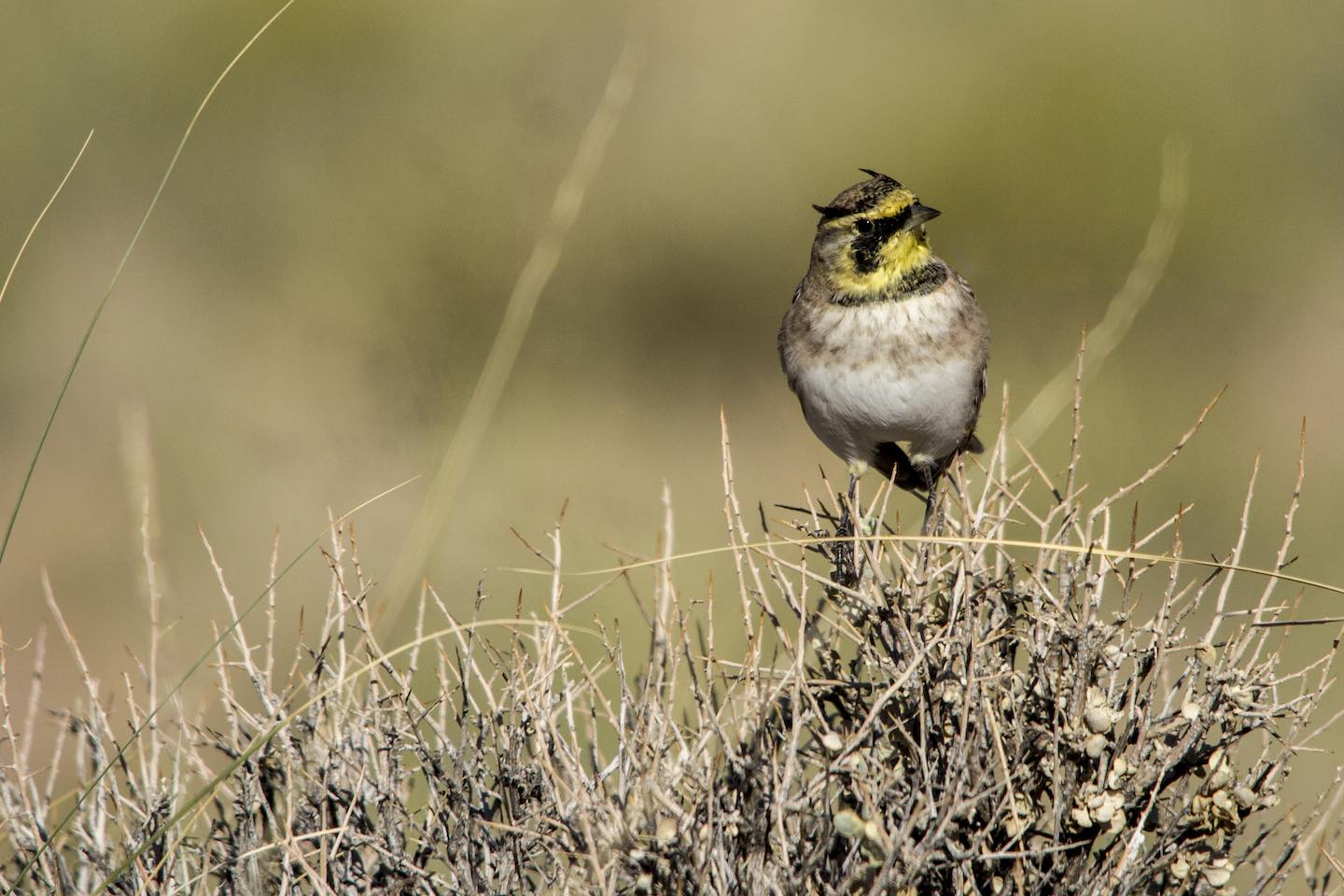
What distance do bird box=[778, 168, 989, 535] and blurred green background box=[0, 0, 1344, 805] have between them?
14.1 ft

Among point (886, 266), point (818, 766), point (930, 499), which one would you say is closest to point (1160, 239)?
point (886, 266)

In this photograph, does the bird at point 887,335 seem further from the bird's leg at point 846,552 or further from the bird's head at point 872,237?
the bird's leg at point 846,552

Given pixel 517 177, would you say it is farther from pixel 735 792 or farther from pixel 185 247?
pixel 735 792

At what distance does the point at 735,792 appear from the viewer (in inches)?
111

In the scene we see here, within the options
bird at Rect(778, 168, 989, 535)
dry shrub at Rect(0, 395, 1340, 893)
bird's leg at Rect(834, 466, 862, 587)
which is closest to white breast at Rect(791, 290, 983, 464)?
bird at Rect(778, 168, 989, 535)

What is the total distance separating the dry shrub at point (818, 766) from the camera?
2.71 m

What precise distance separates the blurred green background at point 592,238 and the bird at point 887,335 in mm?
4302

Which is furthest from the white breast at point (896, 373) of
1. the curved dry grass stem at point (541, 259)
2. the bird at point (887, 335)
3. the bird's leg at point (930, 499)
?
the curved dry grass stem at point (541, 259)

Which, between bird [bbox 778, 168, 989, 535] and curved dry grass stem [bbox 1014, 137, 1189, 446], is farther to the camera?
curved dry grass stem [bbox 1014, 137, 1189, 446]

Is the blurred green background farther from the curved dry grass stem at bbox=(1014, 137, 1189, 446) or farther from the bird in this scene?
the bird

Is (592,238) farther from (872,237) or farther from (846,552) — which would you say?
(846,552)

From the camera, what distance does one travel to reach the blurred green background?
895 centimetres

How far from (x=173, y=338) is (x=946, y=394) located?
22.2ft

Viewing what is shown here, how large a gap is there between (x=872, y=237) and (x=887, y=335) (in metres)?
0.28
